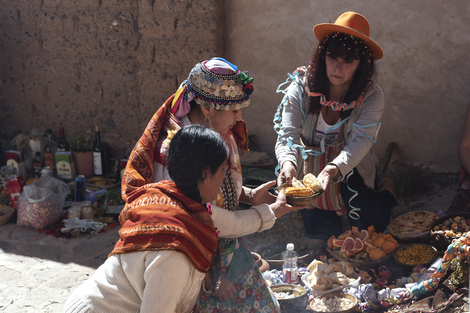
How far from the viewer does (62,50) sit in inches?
245

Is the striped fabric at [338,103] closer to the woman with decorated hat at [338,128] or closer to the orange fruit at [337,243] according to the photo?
the woman with decorated hat at [338,128]

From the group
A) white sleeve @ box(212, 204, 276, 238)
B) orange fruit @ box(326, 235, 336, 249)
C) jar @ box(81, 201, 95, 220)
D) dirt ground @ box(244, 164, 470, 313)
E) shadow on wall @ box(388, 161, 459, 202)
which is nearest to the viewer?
white sleeve @ box(212, 204, 276, 238)

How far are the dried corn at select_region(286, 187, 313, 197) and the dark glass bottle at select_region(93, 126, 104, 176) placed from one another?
399 centimetres

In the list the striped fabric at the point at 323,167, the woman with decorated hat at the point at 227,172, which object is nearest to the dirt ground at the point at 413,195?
the striped fabric at the point at 323,167

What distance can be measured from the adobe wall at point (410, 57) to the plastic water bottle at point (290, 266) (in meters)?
2.05

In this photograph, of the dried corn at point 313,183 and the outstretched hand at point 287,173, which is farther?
the outstretched hand at point 287,173

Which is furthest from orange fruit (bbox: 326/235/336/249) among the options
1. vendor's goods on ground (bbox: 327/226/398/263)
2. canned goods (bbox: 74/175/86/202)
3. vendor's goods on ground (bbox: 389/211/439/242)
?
canned goods (bbox: 74/175/86/202)

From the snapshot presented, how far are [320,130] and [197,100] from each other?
165cm

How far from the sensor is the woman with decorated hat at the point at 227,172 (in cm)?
226

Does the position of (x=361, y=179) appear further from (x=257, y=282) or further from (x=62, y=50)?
(x=62, y=50)

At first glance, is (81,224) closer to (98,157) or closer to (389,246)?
(98,157)

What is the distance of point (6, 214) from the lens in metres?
4.84

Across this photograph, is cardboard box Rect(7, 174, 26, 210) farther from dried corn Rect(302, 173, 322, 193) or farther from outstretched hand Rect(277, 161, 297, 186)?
dried corn Rect(302, 173, 322, 193)

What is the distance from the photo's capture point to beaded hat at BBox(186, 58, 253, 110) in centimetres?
235
